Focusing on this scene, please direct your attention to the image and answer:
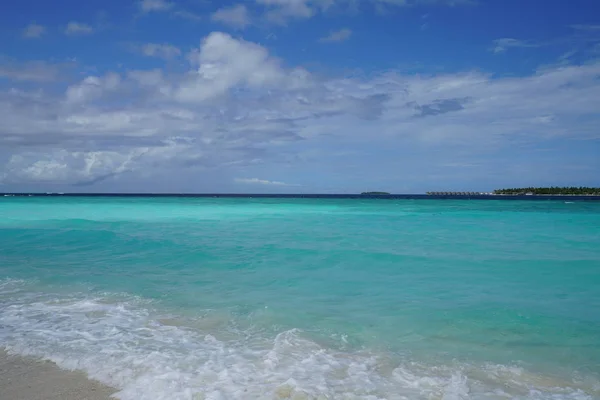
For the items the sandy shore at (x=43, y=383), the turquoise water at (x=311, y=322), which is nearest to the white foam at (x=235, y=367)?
the turquoise water at (x=311, y=322)

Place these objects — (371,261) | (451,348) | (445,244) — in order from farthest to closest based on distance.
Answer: (445,244) < (371,261) < (451,348)

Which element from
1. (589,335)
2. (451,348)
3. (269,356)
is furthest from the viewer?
(589,335)

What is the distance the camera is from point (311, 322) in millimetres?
5734

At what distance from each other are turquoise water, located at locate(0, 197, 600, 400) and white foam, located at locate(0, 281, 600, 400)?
0.02 meters

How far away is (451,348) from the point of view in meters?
4.80

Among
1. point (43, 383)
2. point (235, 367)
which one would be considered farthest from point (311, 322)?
point (43, 383)

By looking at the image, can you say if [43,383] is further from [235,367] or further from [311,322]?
[311,322]

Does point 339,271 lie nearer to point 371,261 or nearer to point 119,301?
point 371,261

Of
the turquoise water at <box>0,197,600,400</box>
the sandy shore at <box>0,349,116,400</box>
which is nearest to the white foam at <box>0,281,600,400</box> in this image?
the turquoise water at <box>0,197,600,400</box>

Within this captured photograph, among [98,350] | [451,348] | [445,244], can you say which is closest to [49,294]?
[98,350]

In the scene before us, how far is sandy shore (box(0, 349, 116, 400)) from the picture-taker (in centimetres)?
353

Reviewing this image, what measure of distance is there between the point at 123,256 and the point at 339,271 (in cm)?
577

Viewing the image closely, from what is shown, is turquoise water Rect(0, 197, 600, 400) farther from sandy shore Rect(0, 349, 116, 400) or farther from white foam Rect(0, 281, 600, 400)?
sandy shore Rect(0, 349, 116, 400)

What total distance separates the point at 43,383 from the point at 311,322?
309 cm
